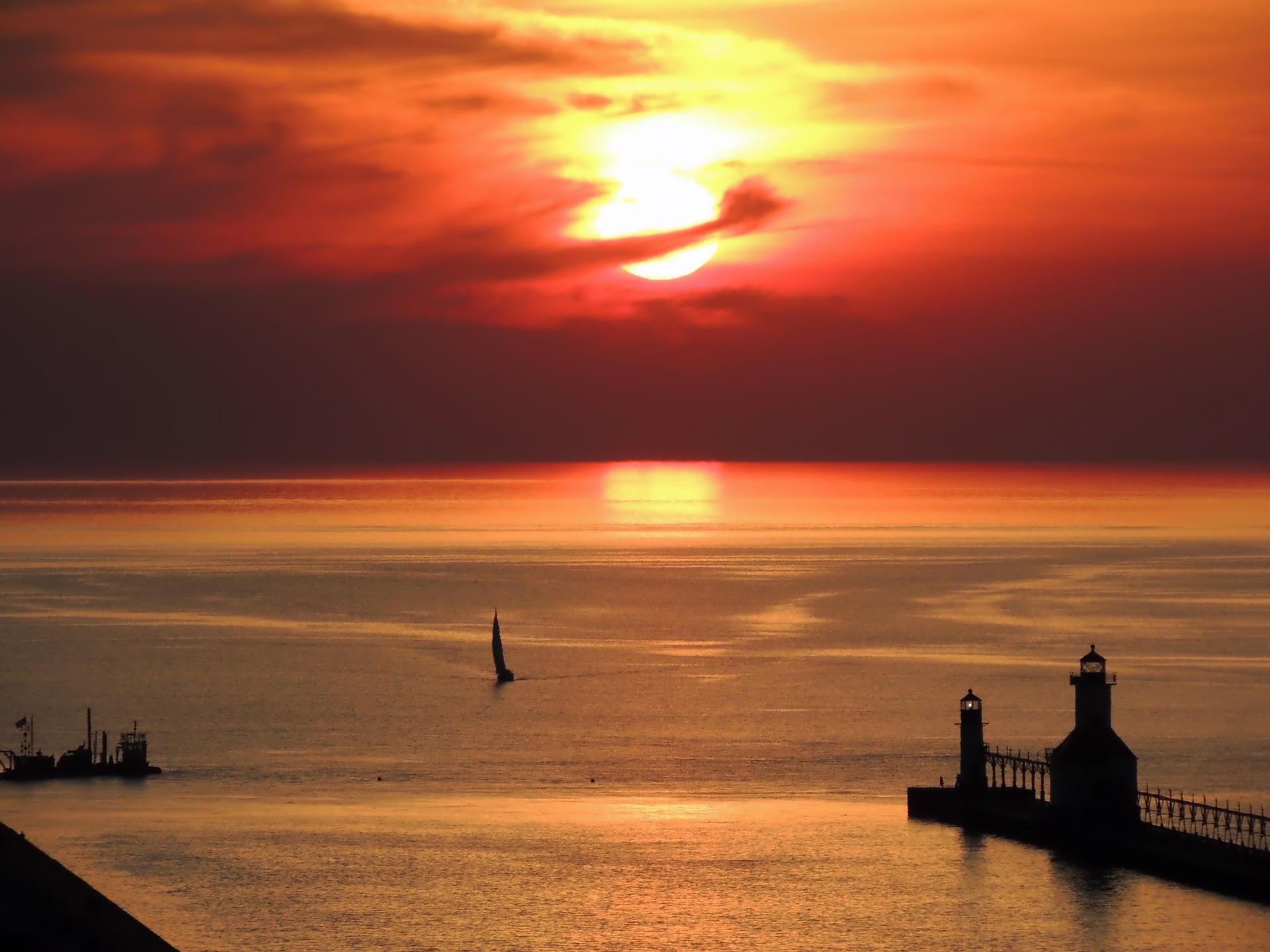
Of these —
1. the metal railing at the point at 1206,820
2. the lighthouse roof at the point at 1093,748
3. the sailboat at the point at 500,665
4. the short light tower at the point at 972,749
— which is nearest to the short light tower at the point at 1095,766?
the lighthouse roof at the point at 1093,748

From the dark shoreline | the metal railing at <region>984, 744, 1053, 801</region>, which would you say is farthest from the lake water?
the dark shoreline

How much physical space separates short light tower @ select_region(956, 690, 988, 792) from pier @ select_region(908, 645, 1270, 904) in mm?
41

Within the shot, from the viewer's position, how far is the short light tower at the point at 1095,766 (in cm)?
5584

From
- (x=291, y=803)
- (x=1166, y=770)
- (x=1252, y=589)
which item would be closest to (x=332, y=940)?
(x=291, y=803)

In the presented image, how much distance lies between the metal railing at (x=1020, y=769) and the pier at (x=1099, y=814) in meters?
0.41

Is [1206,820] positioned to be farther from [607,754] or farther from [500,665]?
[500,665]

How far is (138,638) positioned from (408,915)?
251 ft

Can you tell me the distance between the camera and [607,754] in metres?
77.0

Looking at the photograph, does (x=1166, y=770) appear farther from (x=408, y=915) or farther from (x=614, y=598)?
(x=614, y=598)

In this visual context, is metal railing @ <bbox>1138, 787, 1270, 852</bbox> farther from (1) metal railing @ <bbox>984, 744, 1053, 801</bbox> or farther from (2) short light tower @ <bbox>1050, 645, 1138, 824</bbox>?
(1) metal railing @ <bbox>984, 744, 1053, 801</bbox>

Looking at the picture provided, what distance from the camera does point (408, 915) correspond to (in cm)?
5056

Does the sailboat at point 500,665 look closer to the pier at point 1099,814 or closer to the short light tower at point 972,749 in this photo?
the pier at point 1099,814

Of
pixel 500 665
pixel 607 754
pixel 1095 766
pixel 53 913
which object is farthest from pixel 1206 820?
Result: pixel 500 665

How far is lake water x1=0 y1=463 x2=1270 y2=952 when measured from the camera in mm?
50719
